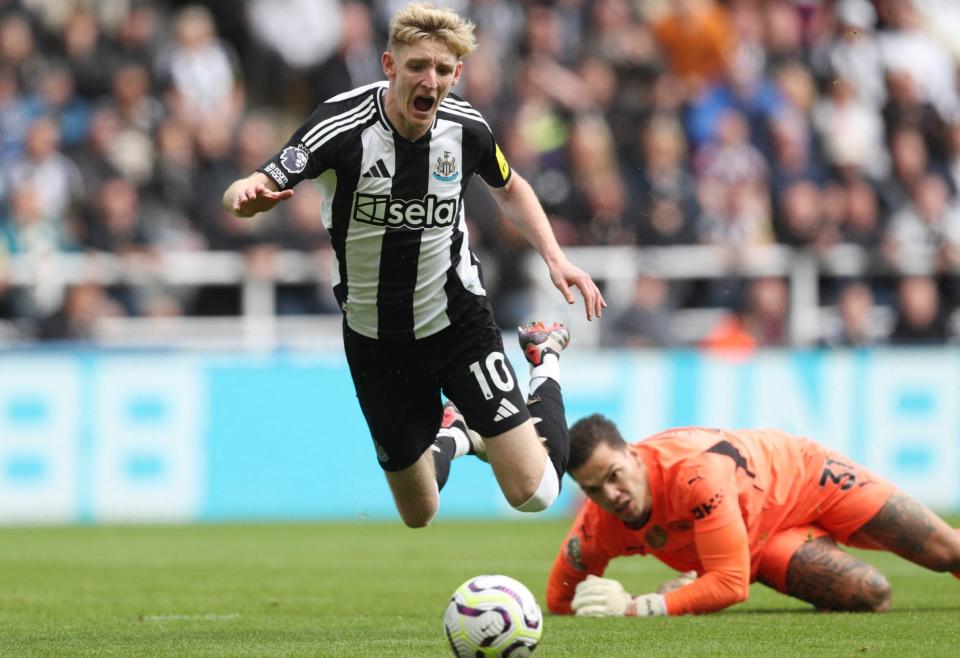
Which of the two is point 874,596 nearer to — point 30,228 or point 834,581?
point 834,581

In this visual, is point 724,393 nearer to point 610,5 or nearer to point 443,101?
point 610,5

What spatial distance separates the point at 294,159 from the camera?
24.5 feet

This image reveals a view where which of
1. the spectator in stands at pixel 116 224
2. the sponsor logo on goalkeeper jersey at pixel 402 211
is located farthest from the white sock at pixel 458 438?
the spectator in stands at pixel 116 224

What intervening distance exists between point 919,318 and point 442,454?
9326 mm

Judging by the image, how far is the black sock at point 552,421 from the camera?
8.60 m

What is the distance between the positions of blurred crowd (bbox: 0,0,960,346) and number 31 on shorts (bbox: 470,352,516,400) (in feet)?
26.4

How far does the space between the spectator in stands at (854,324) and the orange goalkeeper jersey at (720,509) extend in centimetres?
757

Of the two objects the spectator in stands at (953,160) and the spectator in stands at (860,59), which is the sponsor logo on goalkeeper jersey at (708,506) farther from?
the spectator in stands at (860,59)

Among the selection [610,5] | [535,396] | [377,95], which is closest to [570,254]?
[610,5]

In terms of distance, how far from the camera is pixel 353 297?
26.8ft

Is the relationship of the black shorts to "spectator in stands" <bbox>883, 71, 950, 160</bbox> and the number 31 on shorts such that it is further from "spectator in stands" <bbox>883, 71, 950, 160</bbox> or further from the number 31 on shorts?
"spectator in stands" <bbox>883, 71, 950, 160</bbox>

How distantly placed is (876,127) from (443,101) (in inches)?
463

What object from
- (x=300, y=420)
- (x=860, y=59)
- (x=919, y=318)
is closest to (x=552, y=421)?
(x=300, y=420)

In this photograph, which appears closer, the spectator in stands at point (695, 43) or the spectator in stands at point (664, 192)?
the spectator in stands at point (664, 192)
